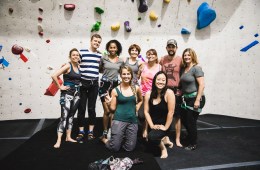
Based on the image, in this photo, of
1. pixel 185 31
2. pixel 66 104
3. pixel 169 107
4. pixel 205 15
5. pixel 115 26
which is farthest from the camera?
pixel 185 31

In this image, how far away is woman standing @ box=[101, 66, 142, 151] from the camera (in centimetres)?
254

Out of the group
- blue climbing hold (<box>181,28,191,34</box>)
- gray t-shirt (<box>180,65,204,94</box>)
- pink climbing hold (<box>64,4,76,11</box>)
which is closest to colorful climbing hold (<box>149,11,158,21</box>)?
blue climbing hold (<box>181,28,191,34</box>)

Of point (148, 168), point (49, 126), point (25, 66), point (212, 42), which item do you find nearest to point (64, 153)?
point (148, 168)

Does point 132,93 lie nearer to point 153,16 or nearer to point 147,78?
point 147,78

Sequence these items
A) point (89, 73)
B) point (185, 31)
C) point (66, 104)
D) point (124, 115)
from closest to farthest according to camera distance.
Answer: point (124, 115)
point (66, 104)
point (89, 73)
point (185, 31)

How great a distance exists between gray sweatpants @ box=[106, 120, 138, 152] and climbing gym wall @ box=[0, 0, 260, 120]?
183cm

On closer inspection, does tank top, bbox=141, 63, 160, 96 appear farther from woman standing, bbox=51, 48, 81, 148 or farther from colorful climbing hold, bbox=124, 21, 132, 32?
colorful climbing hold, bbox=124, 21, 132, 32

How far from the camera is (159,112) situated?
2510mm

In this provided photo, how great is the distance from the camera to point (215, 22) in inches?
173

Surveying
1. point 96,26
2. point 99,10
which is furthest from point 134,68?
point 99,10

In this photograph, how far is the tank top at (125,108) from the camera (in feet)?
A: 8.37

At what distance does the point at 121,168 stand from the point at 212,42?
143 inches

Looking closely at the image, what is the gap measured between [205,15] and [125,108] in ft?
9.76

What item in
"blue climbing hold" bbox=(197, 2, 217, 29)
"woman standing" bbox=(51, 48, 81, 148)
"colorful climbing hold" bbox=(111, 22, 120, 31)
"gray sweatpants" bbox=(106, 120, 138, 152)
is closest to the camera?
"gray sweatpants" bbox=(106, 120, 138, 152)
